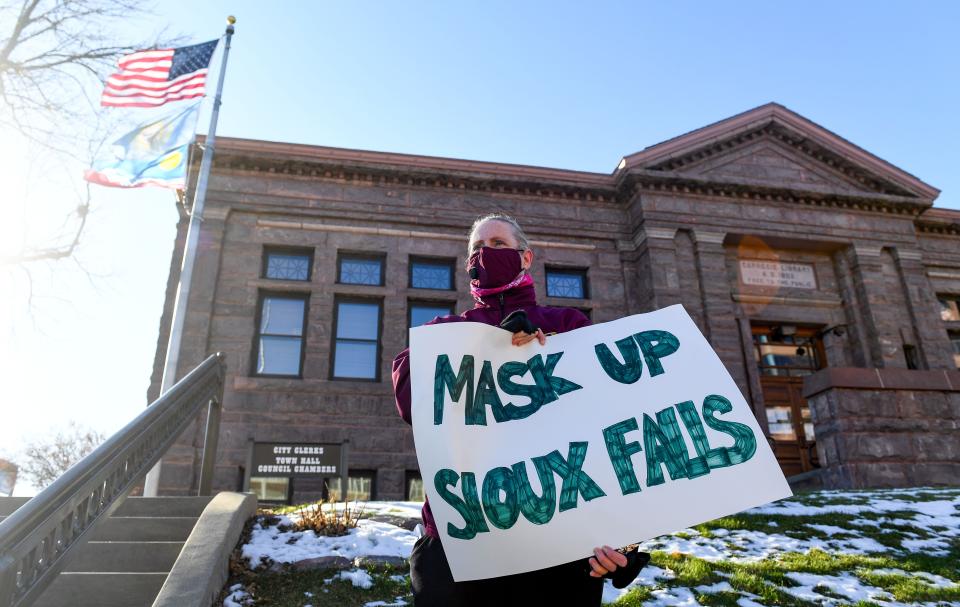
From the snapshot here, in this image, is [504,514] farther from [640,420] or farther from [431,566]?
[640,420]

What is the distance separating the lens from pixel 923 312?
18375mm

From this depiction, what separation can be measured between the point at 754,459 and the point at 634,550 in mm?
611

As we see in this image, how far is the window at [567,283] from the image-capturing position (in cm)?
1786

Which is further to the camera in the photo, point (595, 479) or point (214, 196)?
point (214, 196)

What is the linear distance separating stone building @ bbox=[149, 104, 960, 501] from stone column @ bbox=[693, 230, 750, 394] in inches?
2.3

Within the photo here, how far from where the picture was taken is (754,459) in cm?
258

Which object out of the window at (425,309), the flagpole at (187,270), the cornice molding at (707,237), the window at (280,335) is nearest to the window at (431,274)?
the window at (425,309)

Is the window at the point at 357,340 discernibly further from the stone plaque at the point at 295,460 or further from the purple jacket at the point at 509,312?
the purple jacket at the point at 509,312

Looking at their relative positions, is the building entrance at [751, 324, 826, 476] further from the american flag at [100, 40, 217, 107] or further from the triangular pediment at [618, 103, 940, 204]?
the american flag at [100, 40, 217, 107]

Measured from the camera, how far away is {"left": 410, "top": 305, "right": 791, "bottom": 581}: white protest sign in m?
2.45

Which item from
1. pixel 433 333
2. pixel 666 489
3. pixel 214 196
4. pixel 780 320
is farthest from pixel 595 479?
pixel 780 320

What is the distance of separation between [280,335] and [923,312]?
1773 centimetres

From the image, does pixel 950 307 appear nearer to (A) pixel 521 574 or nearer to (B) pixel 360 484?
(B) pixel 360 484

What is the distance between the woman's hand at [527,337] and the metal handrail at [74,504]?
2.61 meters
